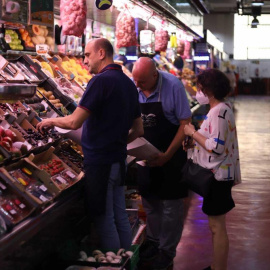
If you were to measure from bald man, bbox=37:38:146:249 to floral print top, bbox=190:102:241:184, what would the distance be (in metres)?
0.60

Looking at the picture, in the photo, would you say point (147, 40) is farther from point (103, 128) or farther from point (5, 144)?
point (5, 144)

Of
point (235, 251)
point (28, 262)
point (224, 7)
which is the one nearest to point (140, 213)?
point (235, 251)

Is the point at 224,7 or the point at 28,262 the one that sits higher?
the point at 224,7

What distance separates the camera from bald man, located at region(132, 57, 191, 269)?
467 cm

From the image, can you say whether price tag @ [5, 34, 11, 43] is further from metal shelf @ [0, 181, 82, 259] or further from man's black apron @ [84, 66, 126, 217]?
metal shelf @ [0, 181, 82, 259]

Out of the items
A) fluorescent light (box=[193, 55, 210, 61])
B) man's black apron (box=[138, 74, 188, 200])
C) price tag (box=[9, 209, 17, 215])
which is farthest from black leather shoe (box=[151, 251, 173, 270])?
fluorescent light (box=[193, 55, 210, 61])

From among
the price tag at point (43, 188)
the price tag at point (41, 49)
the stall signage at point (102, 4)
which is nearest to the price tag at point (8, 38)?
the price tag at point (41, 49)

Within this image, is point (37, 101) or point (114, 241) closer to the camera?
point (114, 241)

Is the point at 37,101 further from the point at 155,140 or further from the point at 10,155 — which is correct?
the point at 10,155

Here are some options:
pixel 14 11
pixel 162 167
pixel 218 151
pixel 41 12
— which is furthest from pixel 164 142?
pixel 41 12

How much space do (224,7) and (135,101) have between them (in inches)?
1234

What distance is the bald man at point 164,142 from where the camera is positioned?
4.67 meters

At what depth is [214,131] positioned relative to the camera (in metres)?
4.11

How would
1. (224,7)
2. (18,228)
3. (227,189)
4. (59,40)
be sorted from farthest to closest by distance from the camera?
1. (224,7)
2. (59,40)
3. (227,189)
4. (18,228)
